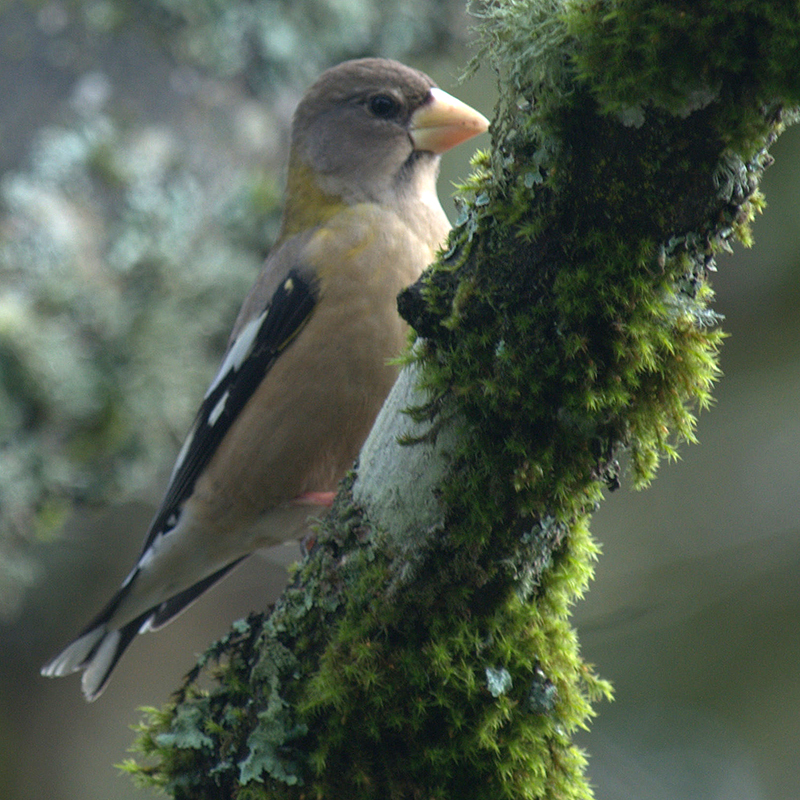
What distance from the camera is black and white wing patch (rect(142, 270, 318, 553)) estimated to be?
3055 millimetres

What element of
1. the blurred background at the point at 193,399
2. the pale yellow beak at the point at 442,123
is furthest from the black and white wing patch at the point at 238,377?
the pale yellow beak at the point at 442,123

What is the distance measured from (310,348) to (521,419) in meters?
1.58

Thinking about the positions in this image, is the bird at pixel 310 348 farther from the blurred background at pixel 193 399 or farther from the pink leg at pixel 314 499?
the blurred background at pixel 193 399

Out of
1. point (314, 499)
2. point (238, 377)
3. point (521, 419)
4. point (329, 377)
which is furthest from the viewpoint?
point (238, 377)

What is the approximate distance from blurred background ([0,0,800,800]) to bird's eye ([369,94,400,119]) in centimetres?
77

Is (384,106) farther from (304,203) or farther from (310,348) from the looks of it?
(310,348)

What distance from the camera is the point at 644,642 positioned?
476 centimetres

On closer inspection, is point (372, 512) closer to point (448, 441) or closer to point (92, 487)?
point (448, 441)

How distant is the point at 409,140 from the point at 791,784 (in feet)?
11.7

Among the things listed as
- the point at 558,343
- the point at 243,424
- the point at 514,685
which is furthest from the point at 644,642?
the point at 558,343

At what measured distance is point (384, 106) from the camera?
11.2 ft

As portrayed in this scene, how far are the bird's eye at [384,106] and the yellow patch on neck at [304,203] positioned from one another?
0.33m

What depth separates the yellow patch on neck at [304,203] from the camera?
3305mm

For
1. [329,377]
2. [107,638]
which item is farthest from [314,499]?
[107,638]
